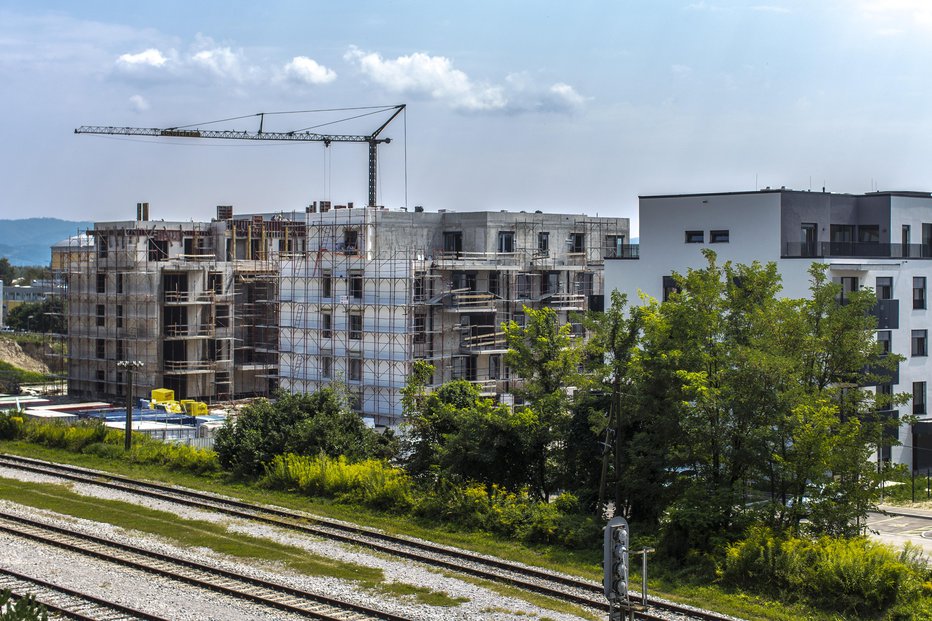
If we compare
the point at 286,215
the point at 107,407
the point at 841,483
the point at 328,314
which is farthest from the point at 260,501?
the point at 286,215

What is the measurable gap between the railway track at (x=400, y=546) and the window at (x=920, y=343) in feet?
84.5

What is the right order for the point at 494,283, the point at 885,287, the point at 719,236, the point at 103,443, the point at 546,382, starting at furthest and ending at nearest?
the point at 494,283
the point at 719,236
the point at 885,287
the point at 103,443
the point at 546,382

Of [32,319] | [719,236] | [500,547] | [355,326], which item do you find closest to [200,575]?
[500,547]

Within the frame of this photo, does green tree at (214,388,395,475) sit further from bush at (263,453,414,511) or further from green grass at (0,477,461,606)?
green grass at (0,477,461,606)

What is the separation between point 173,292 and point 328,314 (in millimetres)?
14119

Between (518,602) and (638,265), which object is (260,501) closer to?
(518,602)

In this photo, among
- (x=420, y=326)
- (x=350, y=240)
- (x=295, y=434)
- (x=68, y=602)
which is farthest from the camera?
(x=350, y=240)

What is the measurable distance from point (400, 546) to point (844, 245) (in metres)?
24.9

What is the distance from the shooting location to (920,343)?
44.5m

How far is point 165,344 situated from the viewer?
68.9 meters

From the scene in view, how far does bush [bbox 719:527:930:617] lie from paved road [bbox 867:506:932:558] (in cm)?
577

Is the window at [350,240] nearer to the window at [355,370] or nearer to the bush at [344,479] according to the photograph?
the window at [355,370]

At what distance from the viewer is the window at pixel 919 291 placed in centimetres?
4450

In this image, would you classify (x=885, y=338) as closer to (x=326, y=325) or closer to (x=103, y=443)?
(x=326, y=325)
